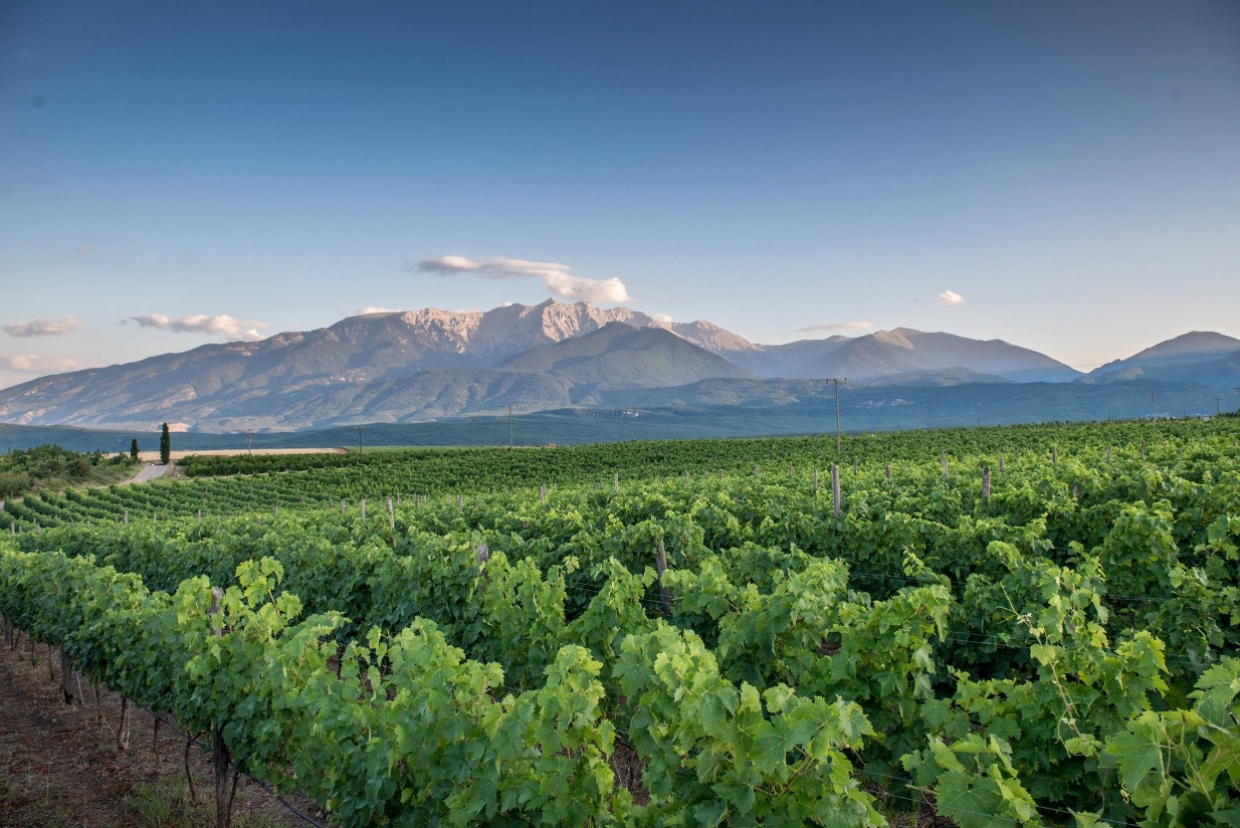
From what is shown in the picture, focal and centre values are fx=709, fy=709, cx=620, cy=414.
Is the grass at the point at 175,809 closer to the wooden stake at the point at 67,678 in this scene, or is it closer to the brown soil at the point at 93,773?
the brown soil at the point at 93,773

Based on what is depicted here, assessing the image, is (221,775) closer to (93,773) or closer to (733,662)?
(93,773)

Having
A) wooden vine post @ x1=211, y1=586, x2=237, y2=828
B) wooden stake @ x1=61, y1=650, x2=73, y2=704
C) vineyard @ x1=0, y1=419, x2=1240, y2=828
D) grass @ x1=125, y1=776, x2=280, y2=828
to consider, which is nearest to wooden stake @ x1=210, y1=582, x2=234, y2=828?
wooden vine post @ x1=211, y1=586, x2=237, y2=828

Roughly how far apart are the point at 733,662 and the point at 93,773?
26.0 feet

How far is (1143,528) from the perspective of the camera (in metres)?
8.13

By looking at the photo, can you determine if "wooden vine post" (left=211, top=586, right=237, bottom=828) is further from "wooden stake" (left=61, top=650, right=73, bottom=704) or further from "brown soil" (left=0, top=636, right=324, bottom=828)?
"wooden stake" (left=61, top=650, right=73, bottom=704)

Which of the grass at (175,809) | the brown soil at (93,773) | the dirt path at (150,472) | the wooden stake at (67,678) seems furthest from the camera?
the dirt path at (150,472)

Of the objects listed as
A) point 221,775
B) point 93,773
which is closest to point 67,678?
point 93,773

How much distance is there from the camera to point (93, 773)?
8375 mm

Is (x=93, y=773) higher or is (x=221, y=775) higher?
(x=221, y=775)

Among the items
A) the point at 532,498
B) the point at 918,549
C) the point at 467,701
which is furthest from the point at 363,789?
the point at 532,498

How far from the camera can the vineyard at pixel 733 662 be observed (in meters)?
3.40

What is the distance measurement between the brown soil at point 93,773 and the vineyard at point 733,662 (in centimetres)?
93

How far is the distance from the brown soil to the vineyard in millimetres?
926

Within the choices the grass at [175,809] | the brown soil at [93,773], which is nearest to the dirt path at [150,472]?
the brown soil at [93,773]
